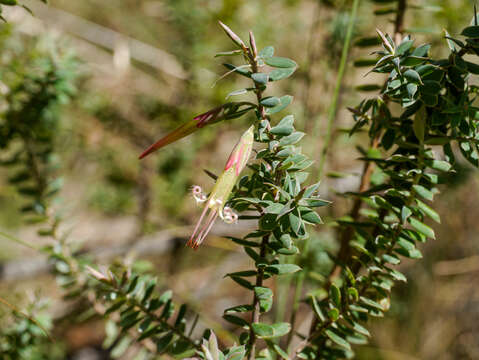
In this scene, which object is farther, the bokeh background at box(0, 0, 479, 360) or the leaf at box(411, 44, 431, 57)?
the bokeh background at box(0, 0, 479, 360)

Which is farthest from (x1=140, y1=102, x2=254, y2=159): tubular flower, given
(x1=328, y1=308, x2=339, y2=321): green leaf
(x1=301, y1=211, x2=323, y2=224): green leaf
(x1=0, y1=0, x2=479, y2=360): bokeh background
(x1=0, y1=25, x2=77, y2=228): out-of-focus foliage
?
(x1=0, y1=0, x2=479, y2=360): bokeh background

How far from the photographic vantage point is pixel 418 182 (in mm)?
390

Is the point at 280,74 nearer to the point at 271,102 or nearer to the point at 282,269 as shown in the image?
the point at 271,102

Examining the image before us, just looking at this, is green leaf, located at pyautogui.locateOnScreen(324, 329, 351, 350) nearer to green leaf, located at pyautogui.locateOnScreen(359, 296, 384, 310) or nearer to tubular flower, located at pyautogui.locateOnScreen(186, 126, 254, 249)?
green leaf, located at pyautogui.locateOnScreen(359, 296, 384, 310)

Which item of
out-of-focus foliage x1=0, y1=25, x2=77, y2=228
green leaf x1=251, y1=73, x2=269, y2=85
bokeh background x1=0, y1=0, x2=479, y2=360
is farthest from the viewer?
bokeh background x1=0, y1=0, x2=479, y2=360

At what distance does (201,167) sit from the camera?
1.55 metres

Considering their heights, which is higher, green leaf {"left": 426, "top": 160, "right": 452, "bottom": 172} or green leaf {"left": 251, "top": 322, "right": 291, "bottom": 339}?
green leaf {"left": 426, "top": 160, "right": 452, "bottom": 172}

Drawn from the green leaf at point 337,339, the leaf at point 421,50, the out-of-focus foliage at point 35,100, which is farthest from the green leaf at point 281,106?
the out-of-focus foliage at point 35,100

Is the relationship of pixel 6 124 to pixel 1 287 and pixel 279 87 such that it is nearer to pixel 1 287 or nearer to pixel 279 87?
pixel 1 287

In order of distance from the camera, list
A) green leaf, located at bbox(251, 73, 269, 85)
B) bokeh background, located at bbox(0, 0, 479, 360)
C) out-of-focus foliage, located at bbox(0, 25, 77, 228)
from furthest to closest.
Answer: bokeh background, located at bbox(0, 0, 479, 360) < out-of-focus foliage, located at bbox(0, 25, 77, 228) < green leaf, located at bbox(251, 73, 269, 85)

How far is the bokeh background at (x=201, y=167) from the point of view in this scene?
1.21 meters

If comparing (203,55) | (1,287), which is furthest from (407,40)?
(1,287)

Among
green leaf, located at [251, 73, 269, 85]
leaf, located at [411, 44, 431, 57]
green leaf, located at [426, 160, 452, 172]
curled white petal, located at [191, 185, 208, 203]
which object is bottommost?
curled white petal, located at [191, 185, 208, 203]

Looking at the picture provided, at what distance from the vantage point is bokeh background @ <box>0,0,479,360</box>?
3.96 feet
